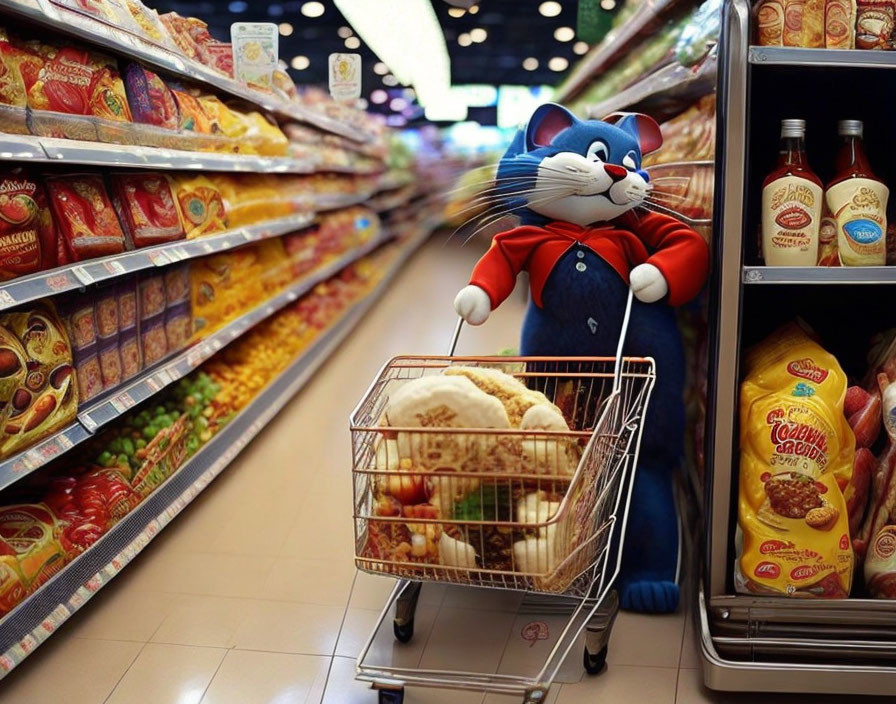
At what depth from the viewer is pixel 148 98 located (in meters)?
2.78

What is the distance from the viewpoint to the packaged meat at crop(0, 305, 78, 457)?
2014 mm

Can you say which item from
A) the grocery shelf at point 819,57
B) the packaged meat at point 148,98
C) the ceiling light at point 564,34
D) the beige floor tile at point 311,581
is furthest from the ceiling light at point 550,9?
the beige floor tile at point 311,581

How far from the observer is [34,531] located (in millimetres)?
2127

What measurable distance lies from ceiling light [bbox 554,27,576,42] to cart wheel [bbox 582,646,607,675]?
2335 millimetres

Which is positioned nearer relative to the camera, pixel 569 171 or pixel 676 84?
pixel 569 171

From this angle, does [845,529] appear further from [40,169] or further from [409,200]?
[409,200]

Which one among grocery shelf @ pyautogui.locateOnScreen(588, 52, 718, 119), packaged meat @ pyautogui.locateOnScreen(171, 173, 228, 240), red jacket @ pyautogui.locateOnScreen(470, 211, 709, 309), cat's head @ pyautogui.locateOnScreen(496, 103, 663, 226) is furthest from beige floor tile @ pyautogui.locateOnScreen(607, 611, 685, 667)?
packaged meat @ pyautogui.locateOnScreen(171, 173, 228, 240)

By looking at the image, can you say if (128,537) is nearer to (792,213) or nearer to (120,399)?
(120,399)

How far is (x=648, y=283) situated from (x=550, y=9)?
4.94 ft

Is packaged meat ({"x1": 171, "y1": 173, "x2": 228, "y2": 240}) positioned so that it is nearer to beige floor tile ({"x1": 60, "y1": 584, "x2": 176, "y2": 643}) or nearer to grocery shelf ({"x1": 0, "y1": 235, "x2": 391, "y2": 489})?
grocery shelf ({"x1": 0, "y1": 235, "x2": 391, "y2": 489})

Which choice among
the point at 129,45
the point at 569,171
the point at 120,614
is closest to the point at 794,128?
the point at 569,171

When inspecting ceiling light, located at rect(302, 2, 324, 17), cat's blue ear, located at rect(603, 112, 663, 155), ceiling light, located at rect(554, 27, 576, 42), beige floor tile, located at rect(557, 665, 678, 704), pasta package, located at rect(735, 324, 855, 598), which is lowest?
beige floor tile, located at rect(557, 665, 678, 704)

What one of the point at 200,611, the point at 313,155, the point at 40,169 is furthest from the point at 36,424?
the point at 313,155

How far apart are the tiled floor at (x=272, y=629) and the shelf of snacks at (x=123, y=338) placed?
18.3 inches
